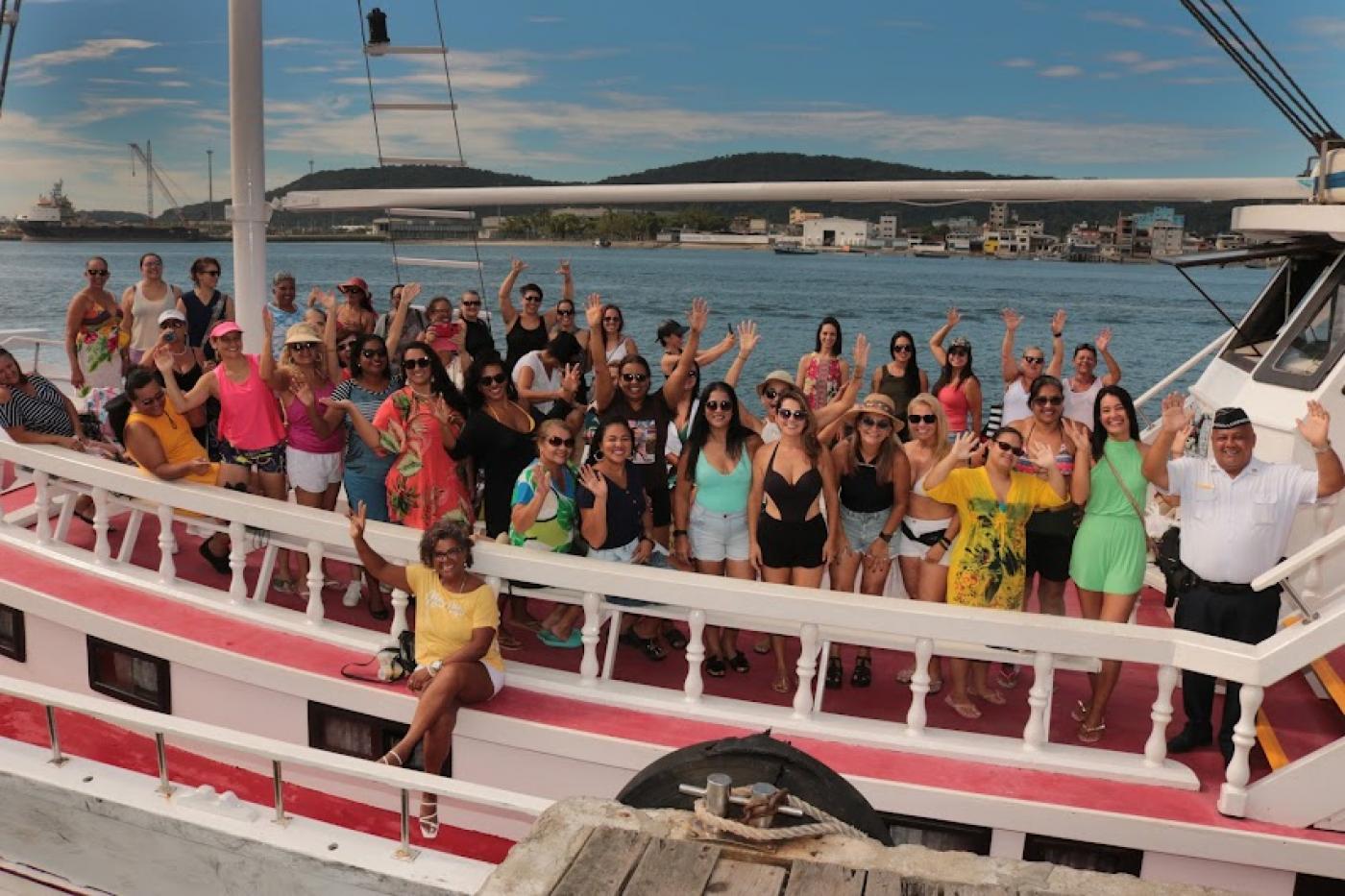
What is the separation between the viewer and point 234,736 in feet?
14.3

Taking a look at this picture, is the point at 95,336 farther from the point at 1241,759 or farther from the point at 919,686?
the point at 1241,759

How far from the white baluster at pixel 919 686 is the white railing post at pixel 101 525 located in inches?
166

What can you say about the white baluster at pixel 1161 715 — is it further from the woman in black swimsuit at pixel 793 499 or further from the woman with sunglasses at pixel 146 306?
the woman with sunglasses at pixel 146 306

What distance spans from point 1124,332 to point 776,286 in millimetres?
37216

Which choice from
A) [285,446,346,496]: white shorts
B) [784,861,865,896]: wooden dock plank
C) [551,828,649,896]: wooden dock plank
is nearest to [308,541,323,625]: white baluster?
[285,446,346,496]: white shorts

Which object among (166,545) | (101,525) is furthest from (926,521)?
(101,525)

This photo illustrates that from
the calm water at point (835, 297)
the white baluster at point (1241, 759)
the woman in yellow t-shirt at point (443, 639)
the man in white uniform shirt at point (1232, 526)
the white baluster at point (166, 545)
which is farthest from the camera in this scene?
the calm water at point (835, 297)

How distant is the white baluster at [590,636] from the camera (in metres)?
4.93

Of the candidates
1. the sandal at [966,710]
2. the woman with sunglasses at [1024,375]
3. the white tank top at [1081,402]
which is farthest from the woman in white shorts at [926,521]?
the white tank top at [1081,402]

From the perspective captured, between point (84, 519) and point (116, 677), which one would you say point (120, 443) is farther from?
point (116, 677)

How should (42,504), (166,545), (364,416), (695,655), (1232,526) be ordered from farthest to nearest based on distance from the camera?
(42,504) < (364,416) < (166,545) < (695,655) < (1232,526)

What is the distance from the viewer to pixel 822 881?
2797 millimetres

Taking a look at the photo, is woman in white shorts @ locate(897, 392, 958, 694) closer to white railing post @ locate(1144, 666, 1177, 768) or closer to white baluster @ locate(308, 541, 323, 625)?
white railing post @ locate(1144, 666, 1177, 768)

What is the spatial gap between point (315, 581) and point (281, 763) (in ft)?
3.83
